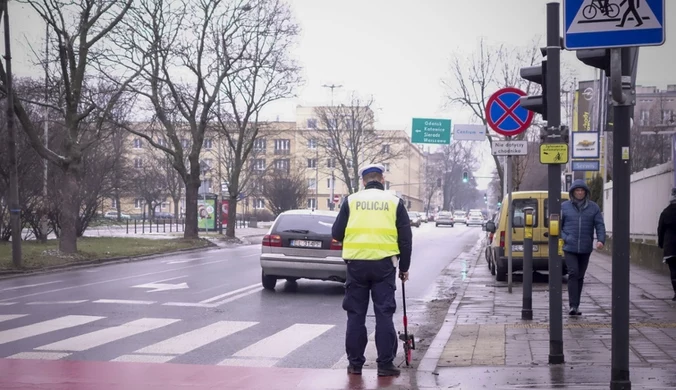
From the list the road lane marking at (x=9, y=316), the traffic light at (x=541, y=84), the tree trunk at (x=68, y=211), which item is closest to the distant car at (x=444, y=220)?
the tree trunk at (x=68, y=211)

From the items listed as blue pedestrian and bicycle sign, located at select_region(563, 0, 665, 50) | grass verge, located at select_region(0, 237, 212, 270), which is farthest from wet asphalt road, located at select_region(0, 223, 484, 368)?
blue pedestrian and bicycle sign, located at select_region(563, 0, 665, 50)

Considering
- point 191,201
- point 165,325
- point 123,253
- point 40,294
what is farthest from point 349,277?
point 191,201

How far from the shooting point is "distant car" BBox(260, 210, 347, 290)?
57.0ft

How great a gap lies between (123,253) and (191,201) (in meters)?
12.7

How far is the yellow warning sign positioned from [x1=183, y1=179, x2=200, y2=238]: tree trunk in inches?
1347

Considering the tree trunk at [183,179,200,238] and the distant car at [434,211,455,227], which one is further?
the distant car at [434,211,455,227]

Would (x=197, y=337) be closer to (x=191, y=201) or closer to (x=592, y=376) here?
(x=592, y=376)

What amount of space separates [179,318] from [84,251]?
17.5 m

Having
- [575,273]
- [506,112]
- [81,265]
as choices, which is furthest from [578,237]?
[81,265]

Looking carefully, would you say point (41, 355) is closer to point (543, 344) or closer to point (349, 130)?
point (543, 344)

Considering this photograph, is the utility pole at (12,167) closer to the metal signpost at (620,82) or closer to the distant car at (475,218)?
the metal signpost at (620,82)

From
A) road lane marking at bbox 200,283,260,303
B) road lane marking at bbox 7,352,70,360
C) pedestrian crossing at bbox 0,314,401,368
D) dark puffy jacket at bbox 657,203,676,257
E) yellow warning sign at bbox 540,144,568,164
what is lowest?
road lane marking at bbox 200,283,260,303

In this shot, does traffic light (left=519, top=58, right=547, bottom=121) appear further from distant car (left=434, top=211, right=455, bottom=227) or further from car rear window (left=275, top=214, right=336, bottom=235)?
distant car (left=434, top=211, right=455, bottom=227)

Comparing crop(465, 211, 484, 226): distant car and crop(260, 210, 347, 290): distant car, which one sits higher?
crop(260, 210, 347, 290): distant car
